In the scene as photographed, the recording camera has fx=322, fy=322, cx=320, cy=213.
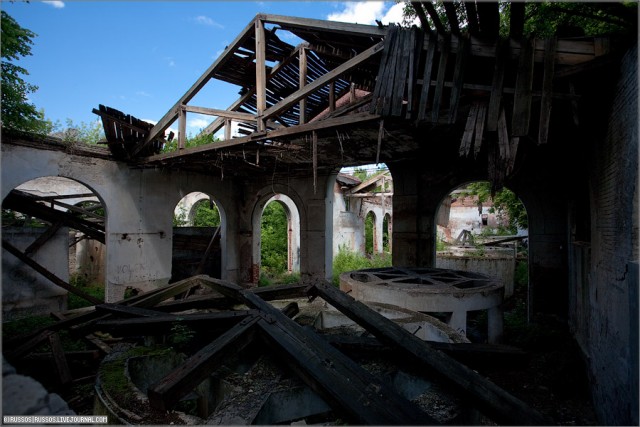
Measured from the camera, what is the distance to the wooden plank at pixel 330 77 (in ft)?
16.2

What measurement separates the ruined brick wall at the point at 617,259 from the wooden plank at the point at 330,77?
9.93 feet

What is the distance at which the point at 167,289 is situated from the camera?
5531 mm

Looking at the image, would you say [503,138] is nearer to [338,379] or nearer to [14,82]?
[338,379]

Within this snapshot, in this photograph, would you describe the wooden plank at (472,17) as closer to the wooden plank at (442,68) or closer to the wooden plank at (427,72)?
the wooden plank at (442,68)

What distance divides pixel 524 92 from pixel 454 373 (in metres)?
3.56

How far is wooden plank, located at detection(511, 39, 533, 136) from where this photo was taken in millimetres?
4059

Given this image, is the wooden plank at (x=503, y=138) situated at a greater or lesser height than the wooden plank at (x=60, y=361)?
greater

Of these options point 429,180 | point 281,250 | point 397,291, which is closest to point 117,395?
point 397,291

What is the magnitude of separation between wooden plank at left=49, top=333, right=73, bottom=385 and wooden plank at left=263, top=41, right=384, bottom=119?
16.7ft

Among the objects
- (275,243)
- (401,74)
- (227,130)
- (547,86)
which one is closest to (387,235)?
(275,243)

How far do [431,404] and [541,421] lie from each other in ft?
2.71

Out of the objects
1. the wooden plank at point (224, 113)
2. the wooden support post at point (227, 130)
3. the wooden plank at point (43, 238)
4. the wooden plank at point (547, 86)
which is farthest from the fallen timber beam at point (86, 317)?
the wooden plank at point (547, 86)

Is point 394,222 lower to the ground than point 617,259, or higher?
higher

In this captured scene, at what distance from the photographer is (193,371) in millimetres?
2527
